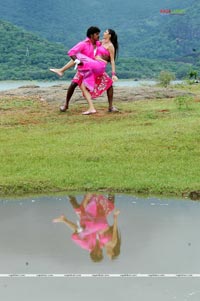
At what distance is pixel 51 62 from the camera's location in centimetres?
6619

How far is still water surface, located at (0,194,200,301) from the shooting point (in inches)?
179

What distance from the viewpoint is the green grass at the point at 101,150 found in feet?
25.5

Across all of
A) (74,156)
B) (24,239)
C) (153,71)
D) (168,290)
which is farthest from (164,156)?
(153,71)

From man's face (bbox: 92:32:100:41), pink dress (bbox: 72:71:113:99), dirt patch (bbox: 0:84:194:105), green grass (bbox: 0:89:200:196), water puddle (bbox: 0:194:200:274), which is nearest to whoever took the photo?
water puddle (bbox: 0:194:200:274)

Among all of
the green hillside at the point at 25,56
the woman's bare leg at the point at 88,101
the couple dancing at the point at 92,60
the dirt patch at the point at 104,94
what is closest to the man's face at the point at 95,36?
the couple dancing at the point at 92,60

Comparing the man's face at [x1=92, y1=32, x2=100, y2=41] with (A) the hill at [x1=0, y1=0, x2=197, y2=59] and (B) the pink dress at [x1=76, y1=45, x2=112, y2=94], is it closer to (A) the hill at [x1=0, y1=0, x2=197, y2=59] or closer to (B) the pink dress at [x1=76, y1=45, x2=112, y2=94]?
(B) the pink dress at [x1=76, y1=45, x2=112, y2=94]

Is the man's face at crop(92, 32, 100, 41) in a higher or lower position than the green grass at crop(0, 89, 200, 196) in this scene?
higher

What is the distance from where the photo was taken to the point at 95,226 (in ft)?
20.2

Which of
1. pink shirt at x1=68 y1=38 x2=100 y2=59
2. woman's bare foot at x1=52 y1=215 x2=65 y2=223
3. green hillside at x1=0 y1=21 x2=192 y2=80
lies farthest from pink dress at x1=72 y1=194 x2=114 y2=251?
green hillside at x1=0 y1=21 x2=192 y2=80

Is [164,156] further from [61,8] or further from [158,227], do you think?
[61,8]

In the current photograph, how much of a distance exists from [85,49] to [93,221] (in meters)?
7.12

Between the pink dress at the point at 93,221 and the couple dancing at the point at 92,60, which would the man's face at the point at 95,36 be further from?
the pink dress at the point at 93,221

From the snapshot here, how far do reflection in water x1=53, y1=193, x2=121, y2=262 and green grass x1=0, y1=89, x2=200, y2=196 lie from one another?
55 cm

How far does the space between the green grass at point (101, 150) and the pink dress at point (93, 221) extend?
1.94 feet
